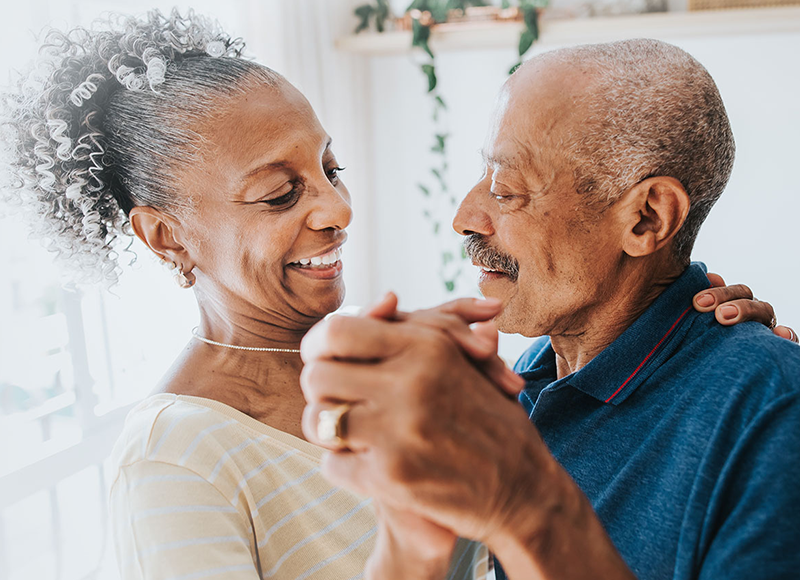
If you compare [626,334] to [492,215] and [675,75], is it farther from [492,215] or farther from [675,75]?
[675,75]

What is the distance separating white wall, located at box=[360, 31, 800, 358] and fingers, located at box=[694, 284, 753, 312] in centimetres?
201

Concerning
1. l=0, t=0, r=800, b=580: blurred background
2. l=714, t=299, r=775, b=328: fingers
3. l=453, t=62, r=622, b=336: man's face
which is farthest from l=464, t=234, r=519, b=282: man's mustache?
l=0, t=0, r=800, b=580: blurred background

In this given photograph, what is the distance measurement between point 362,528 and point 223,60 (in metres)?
0.93

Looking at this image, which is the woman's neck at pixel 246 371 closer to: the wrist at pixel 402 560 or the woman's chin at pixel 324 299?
the woman's chin at pixel 324 299

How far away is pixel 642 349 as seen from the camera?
1.15 m

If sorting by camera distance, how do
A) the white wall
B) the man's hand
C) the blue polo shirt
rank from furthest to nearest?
1. the white wall
2. the blue polo shirt
3. the man's hand

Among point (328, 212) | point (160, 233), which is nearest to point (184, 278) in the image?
point (160, 233)

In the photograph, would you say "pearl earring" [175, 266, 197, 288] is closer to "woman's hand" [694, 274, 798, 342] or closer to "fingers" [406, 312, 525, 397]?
"fingers" [406, 312, 525, 397]

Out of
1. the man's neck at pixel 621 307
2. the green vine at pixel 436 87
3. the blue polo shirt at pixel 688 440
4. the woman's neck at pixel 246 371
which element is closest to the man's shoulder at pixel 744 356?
the blue polo shirt at pixel 688 440

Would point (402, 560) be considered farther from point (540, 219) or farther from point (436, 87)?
point (436, 87)

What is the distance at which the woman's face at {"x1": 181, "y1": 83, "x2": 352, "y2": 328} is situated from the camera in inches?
47.1

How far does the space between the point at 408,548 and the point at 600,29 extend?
2553mm

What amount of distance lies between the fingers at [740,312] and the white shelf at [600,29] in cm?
190

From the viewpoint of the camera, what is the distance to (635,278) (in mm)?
1226
